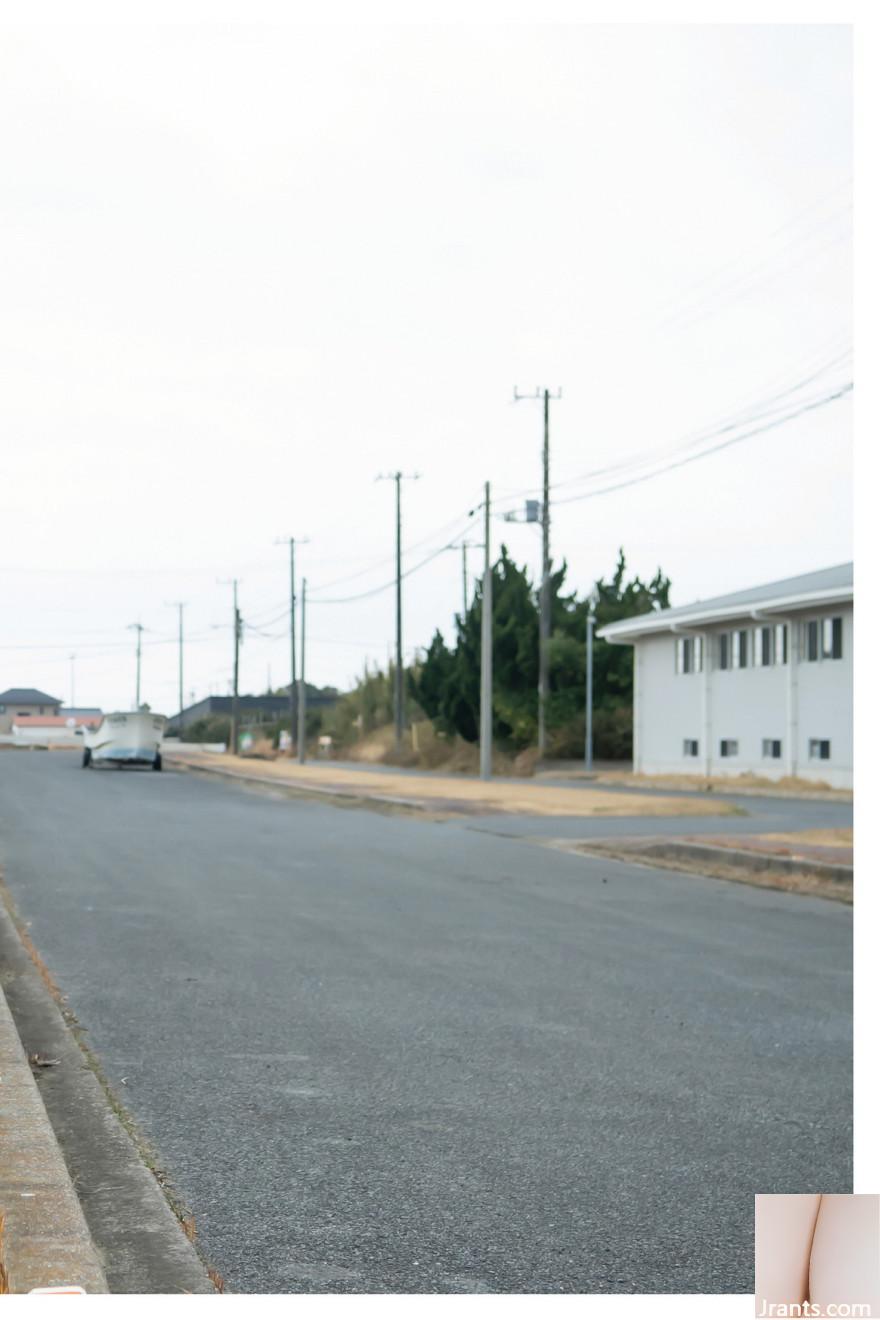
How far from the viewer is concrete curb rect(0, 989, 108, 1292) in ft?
10.7

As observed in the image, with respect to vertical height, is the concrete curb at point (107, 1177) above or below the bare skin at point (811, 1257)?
below

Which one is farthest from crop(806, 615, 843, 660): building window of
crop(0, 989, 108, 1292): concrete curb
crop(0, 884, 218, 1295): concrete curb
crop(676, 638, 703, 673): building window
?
crop(0, 989, 108, 1292): concrete curb

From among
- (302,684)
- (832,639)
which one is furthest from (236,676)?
(832,639)

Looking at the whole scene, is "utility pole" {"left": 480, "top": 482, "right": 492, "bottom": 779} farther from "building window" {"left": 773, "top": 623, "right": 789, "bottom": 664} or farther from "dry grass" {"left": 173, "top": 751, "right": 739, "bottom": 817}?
"building window" {"left": 773, "top": 623, "right": 789, "bottom": 664}

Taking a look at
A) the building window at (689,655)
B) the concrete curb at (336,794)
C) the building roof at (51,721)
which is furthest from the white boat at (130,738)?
the building window at (689,655)

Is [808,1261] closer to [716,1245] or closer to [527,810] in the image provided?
[716,1245]

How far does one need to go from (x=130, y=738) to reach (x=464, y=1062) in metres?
36.1

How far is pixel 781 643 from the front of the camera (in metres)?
38.2

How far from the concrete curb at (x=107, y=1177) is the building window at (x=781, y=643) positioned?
32.2 m

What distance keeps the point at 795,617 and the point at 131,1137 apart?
33.7 metres

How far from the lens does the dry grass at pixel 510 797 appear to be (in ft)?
83.6

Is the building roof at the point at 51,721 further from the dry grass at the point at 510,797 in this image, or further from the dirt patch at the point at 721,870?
the dirt patch at the point at 721,870

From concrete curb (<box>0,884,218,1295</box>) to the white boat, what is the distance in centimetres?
3471

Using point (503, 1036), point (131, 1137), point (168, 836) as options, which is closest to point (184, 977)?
point (503, 1036)
